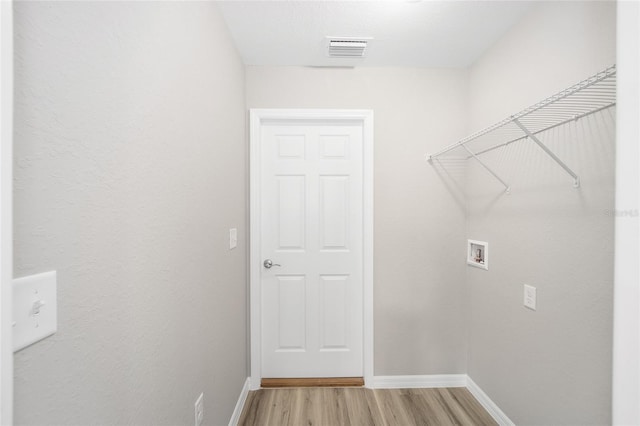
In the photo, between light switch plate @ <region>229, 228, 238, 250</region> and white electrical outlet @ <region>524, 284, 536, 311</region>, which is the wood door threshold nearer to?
light switch plate @ <region>229, 228, 238, 250</region>

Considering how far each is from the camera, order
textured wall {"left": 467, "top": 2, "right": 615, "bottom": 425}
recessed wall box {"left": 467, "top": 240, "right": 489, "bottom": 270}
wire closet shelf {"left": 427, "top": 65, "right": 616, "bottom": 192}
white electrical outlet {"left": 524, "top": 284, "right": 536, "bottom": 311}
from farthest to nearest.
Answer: recessed wall box {"left": 467, "top": 240, "right": 489, "bottom": 270} < white electrical outlet {"left": 524, "top": 284, "right": 536, "bottom": 311} < textured wall {"left": 467, "top": 2, "right": 615, "bottom": 425} < wire closet shelf {"left": 427, "top": 65, "right": 616, "bottom": 192}

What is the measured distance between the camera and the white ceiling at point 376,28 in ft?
5.05

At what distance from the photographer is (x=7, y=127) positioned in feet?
1.41

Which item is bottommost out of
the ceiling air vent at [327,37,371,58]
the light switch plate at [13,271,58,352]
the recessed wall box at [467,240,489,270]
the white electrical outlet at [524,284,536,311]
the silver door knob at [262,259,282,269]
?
the white electrical outlet at [524,284,536,311]

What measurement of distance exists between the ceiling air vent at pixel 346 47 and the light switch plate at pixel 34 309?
1833mm

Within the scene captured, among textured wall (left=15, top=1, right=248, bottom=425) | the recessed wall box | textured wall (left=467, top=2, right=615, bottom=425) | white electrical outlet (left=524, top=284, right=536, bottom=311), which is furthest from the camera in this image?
the recessed wall box

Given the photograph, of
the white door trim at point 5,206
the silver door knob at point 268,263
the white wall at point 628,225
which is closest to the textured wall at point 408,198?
the silver door knob at point 268,263

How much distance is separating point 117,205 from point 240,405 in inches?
67.4

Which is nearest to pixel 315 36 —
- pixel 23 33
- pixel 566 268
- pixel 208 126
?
pixel 208 126

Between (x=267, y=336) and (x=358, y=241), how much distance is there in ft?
3.35

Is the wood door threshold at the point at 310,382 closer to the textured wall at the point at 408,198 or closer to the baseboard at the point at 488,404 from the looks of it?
the textured wall at the point at 408,198

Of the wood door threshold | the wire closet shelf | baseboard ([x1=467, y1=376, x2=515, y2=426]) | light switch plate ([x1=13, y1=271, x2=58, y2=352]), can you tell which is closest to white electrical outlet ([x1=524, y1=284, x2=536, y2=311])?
the wire closet shelf

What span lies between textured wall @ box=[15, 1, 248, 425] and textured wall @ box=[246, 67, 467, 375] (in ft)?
3.04

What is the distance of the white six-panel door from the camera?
2191 millimetres
